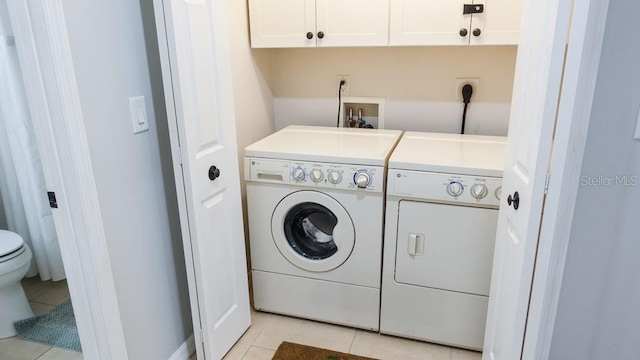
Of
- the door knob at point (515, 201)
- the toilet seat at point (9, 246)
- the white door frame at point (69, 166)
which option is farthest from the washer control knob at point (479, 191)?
the toilet seat at point (9, 246)

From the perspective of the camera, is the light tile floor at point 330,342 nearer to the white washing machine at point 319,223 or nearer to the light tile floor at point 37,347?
the white washing machine at point 319,223

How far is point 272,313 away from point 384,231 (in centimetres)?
80

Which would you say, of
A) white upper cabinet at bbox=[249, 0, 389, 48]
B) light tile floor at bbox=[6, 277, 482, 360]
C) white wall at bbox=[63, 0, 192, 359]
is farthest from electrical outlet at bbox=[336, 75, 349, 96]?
light tile floor at bbox=[6, 277, 482, 360]

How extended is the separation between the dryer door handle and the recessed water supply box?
86cm

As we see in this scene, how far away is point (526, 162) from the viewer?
1189mm

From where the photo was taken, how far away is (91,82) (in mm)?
1277

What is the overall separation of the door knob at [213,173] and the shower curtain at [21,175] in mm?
1306

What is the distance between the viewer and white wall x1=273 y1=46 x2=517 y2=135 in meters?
2.24

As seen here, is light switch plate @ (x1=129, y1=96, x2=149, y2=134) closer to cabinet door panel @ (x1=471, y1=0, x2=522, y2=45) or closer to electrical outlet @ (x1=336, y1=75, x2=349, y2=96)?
electrical outlet @ (x1=336, y1=75, x2=349, y2=96)

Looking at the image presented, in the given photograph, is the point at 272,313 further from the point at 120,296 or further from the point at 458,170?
the point at 458,170

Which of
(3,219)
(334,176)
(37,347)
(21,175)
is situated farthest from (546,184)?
(3,219)

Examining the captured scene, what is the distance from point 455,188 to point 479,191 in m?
0.09

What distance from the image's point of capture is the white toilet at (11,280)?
2.01 meters

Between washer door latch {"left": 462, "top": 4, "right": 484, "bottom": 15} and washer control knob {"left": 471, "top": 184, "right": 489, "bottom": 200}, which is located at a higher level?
washer door latch {"left": 462, "top": 4, "right": 484, "bottom": 15}
